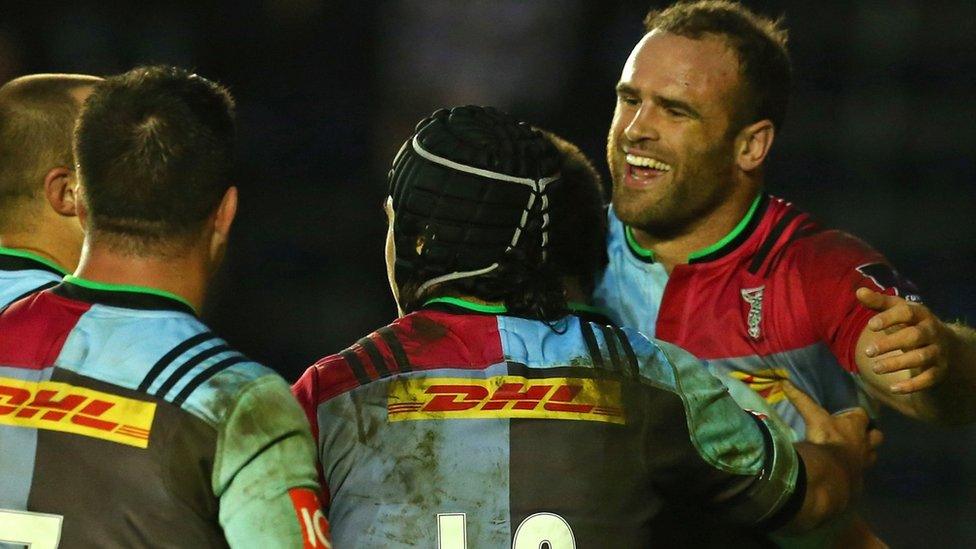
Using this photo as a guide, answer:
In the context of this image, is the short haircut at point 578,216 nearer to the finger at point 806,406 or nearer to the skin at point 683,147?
the skin at point 683,147

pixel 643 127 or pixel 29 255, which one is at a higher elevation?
pixel 643 127

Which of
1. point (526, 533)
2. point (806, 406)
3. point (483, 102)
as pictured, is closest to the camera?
point (526, 533)

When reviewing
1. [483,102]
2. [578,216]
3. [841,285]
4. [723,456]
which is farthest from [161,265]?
[483,102]

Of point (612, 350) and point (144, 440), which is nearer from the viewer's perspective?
point (144, 440)

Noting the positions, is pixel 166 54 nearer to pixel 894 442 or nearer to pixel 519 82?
pixel 519 82

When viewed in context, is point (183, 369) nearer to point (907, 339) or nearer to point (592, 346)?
point (592, 346)

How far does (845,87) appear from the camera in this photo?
330 inches

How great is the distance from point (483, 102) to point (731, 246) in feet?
14.2

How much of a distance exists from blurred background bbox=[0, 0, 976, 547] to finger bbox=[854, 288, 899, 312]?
4.67 m

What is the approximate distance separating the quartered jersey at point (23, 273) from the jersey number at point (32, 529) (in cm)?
81

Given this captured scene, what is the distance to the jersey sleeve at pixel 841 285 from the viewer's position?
377 cm

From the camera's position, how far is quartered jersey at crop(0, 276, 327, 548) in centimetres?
267

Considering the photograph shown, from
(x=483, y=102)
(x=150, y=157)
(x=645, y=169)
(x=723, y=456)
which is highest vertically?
(x=150, y=157)

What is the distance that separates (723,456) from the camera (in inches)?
120
